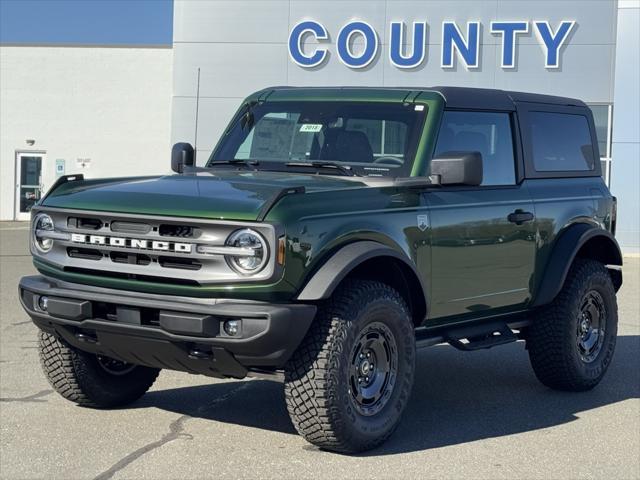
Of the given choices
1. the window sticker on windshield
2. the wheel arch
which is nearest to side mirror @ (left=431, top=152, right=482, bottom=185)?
the wheel arch

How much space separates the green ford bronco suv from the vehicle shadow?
231 millimetres

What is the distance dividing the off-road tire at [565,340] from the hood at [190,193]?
2.12m

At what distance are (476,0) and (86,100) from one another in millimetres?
13537

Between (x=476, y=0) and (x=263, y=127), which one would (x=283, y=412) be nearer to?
(x=263, y=127)

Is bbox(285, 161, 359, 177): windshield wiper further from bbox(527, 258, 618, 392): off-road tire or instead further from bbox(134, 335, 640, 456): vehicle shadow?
bbox(527, 258, 618, 392): off-road tire

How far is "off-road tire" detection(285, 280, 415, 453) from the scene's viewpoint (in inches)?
210

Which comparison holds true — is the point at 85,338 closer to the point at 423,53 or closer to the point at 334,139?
the point at 334,139

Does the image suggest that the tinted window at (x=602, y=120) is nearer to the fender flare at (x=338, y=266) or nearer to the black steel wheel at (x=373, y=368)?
the black steel wheel at (x=373, y=368)

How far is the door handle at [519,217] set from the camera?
688 cm

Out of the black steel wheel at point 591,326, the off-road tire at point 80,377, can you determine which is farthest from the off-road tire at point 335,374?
the black steel wheel at point 591,326

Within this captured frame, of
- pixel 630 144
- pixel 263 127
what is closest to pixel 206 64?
pixel 630 144

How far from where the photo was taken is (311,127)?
6773mm

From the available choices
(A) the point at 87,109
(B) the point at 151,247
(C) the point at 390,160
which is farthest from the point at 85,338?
(A) the point at 87,109

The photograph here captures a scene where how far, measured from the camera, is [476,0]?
1003 inches
